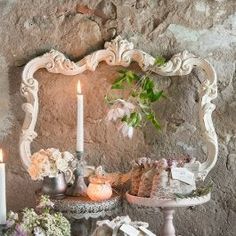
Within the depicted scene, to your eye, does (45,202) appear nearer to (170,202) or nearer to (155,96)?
(170,202)

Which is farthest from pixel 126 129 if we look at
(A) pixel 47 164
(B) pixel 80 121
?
(A) pixel 47 164

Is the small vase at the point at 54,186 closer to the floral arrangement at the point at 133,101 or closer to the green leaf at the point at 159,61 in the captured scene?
the floral arrangement at the point at 133,101

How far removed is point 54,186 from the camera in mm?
1668

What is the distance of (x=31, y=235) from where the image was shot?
1.46 meters

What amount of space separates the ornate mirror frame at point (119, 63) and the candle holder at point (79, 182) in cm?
17

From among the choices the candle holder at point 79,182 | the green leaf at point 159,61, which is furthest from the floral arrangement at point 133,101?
the candle holder at point 79,182

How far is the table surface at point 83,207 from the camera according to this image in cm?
161

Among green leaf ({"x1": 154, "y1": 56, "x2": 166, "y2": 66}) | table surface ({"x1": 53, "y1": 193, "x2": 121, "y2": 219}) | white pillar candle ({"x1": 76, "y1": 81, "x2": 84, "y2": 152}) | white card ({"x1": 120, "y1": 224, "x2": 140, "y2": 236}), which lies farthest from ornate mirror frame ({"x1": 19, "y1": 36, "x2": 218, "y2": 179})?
white card ({"x1": 120, "y1": 224, "x2": 140, "y2": 236})

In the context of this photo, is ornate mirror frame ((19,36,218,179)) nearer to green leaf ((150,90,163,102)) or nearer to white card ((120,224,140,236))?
green leaf ((150,90,163,102))

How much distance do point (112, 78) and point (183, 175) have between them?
409 mm

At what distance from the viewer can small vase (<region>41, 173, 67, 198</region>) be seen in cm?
167

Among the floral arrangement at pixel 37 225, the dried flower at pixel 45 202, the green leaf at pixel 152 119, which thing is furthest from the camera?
the green leaf at pixel 152 119

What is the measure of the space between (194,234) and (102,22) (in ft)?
2.50

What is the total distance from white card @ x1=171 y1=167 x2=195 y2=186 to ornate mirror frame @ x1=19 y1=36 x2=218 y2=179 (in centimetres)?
13
